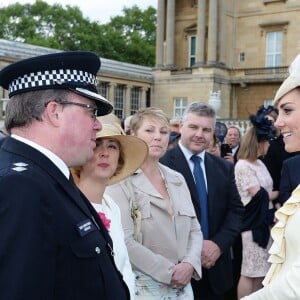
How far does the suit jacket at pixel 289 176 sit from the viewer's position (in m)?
5.91

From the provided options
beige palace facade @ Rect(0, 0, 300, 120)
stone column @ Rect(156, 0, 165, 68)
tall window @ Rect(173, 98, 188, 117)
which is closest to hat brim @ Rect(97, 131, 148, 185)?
beige palace facade @ Rect(0, 0, 300, 120)

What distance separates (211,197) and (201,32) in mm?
36150

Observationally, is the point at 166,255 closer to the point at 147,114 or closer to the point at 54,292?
the point at 147,114

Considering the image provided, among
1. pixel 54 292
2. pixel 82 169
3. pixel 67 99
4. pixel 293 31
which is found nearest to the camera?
pixel 54 292

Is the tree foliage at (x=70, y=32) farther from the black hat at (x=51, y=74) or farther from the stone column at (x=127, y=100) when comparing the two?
the black hat at (x=51, y=74)

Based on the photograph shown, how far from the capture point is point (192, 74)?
39000 mm

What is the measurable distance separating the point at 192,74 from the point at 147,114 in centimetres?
3479

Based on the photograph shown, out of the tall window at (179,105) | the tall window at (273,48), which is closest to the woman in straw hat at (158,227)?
the tall window at (179,105)

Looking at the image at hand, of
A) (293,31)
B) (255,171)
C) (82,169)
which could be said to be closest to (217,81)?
(293,31)

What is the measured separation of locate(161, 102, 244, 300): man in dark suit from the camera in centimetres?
502

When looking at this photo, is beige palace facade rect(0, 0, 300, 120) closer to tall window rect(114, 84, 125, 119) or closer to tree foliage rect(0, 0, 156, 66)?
tall window rect(114, 84, 125, 119)

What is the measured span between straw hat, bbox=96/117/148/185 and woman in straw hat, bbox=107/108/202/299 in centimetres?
23

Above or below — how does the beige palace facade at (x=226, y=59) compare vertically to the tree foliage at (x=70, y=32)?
below

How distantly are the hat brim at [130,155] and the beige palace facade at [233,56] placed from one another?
34084mm
